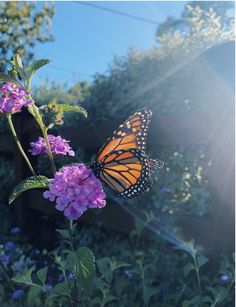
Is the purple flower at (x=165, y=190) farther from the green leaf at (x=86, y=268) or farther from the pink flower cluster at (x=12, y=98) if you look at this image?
the pink flower cluster at (x=12, y=98)

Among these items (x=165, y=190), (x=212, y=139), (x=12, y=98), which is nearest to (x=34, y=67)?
(x=12, y=98)

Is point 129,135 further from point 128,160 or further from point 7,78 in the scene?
point 7,78

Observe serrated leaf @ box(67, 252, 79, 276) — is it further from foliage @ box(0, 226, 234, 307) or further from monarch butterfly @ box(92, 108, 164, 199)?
foliage @ box(0, 226, 234, 307)

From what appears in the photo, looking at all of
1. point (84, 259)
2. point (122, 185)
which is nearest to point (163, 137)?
point (122, 185)

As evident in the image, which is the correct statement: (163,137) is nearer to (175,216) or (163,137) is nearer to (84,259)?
(175,216)

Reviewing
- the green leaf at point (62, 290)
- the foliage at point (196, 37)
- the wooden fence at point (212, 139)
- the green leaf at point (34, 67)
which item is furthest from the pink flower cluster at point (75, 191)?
the foliage at point (196, 37)

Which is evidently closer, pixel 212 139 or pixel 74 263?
pixel 74 263
